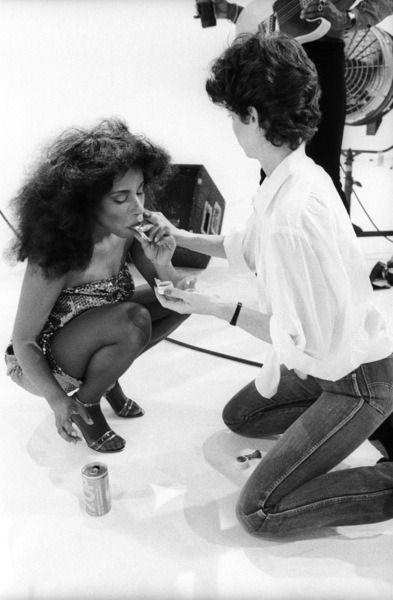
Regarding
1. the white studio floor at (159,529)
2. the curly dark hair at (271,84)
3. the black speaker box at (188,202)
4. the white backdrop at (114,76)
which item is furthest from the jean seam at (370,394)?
the white backdrop at (114,76)

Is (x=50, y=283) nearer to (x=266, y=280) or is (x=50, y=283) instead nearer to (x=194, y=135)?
(x=266, y=280)

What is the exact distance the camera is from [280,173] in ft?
3.94

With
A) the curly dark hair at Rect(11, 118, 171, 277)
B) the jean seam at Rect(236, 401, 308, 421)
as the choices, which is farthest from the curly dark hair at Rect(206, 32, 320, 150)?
the jean seam at Rect(236, 401, 308, 421)

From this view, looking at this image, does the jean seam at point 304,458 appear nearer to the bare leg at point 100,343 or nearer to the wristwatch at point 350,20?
the bare leg at point 100,343

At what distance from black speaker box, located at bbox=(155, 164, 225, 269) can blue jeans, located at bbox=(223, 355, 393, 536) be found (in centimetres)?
211

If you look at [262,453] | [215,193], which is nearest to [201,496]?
[262,453]

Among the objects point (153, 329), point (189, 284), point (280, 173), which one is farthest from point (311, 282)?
point (153, 329)

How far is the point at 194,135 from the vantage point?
4121 mm

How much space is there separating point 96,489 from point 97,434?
0.33m

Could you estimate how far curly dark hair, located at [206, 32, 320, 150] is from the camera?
3.76 feet

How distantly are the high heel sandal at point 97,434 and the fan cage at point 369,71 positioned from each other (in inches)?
81.8

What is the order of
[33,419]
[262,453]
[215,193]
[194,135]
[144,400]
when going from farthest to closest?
1. [194,135]
2. [215,193]
3. [144,400]
4. [33,419]
5. [262,453]

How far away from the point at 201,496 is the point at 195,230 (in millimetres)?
2081

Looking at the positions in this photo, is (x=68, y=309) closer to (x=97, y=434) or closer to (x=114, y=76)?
(x=97, y=434)
